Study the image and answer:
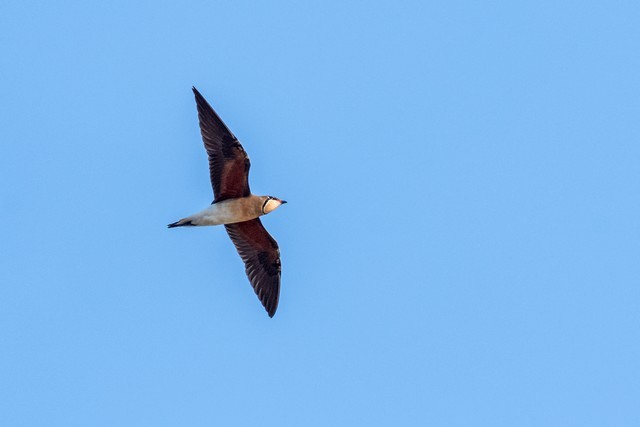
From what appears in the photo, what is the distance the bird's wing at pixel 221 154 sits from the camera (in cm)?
2259

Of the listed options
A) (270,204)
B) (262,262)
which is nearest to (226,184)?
(270,204)

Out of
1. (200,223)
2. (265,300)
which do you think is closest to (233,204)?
(200,223)

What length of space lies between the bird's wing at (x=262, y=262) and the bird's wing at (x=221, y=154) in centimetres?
149

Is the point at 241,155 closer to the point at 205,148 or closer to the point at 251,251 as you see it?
the point at 205,148

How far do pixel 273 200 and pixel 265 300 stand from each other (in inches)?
91.9

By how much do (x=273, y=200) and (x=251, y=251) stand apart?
1.60 m

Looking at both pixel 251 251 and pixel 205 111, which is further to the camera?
pixel 251 251

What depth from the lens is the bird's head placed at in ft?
76.3

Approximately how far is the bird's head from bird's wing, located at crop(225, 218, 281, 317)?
936 millimetres

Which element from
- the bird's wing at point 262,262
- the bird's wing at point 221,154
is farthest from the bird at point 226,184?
the bird's wing at point 262,262

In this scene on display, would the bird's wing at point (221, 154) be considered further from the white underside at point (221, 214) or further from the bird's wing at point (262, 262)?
the bird's wing at point (262, 262)

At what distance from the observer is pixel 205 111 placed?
22.8m

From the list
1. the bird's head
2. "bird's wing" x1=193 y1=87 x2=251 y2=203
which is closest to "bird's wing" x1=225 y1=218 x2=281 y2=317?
the bird's head

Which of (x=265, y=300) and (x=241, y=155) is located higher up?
(x=241, y=155)
